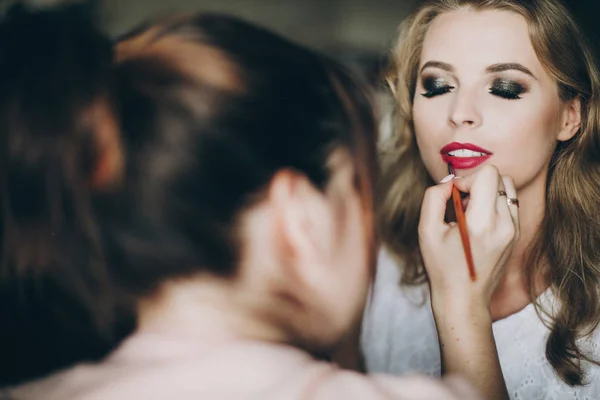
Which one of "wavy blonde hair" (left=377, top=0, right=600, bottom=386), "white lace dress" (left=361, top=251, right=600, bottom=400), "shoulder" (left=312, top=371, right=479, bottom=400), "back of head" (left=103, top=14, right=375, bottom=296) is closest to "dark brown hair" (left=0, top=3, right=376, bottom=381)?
"back of head" (left=103, top=14, right=375, bottom=296)

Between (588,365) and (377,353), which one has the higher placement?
(588,365)

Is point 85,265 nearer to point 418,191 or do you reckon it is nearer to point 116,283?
point 116,283

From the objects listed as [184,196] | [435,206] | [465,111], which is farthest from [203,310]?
[465,111]

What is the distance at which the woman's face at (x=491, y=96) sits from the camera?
25.3 inches

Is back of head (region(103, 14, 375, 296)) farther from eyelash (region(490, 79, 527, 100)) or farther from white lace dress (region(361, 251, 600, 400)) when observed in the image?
white lace dress (region(361, 251, 600, 400))

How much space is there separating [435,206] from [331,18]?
302mm

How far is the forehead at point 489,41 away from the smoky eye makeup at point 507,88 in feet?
0.07

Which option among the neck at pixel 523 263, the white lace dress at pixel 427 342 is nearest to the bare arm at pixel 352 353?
the white lace dress at pixel 427 342

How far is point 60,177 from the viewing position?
0.46 meters

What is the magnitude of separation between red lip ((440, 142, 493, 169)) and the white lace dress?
0.20 metres

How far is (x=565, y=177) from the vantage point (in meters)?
0.70

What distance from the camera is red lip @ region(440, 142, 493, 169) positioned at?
2.20 ft

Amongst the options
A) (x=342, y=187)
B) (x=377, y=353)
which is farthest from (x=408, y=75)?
(x=377, y=353)

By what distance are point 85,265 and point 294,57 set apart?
276mm
